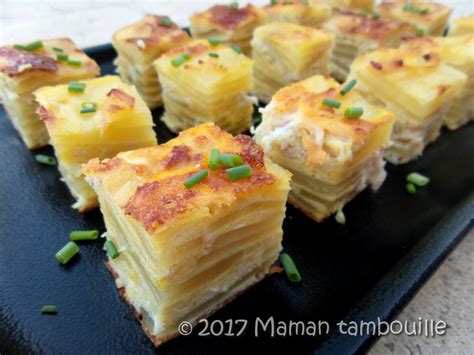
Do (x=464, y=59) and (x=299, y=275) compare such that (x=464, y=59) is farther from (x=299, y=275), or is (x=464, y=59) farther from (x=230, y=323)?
(x=230, y=323)

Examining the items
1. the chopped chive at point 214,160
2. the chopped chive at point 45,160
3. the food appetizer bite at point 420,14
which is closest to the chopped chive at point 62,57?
the chopped chive at point 45,160

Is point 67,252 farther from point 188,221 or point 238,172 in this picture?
point 238,172

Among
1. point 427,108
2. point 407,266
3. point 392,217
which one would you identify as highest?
point 427,108

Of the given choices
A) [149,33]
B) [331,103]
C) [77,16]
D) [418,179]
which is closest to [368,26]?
[418,179]

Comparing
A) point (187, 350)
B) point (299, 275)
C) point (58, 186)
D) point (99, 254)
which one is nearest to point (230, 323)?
point (187, 350)

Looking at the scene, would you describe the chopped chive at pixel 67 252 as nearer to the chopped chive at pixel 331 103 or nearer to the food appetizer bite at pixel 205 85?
the food appetizer bite at pixel 205 85

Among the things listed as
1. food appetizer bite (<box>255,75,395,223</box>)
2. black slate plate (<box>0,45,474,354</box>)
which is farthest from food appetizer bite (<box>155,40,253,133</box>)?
black slate plate (<box>0,45,474,354</box>)

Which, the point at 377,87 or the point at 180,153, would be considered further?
the point at 377,87
